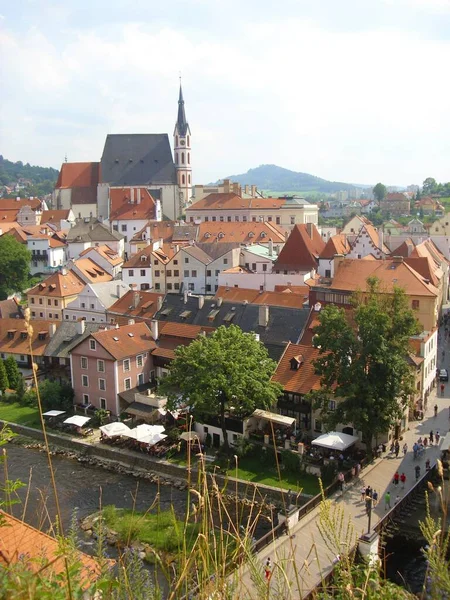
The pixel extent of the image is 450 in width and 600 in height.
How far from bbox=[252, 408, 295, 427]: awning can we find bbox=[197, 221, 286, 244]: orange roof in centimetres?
3863

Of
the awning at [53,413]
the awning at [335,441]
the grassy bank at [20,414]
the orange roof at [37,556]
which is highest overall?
the orange roof at [37,556]

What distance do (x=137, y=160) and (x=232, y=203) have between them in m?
22.1

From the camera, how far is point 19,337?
4509 centimetres

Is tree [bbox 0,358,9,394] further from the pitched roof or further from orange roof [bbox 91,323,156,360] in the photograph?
the pitched roof

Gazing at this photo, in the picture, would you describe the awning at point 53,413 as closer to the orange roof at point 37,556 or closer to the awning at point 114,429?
the awning at point 114,429

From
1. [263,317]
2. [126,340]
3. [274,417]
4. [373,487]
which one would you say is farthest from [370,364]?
[126,340]

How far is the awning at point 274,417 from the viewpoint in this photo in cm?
2977

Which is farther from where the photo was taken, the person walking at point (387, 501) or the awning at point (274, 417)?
the awning at point (274, 417)

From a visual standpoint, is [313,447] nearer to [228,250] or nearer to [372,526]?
[372,526]

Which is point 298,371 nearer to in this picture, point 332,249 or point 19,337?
point 19,337

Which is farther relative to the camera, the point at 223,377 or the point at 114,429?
the point at 114,429

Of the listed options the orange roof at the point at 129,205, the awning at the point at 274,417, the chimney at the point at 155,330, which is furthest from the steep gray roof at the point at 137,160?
the awning at the point at 274,417

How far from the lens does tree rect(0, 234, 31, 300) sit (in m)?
63.1

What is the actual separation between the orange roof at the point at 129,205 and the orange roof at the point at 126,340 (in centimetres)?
4852
